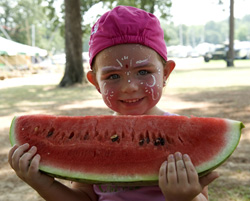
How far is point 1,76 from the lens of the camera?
65.1 feet

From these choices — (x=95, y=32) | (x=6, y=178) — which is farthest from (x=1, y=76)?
(x=95, y=32)

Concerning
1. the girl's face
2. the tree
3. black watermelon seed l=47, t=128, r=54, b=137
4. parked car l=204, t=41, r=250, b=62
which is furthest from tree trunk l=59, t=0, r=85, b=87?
parked car l=204, t=41, r=250, b=62

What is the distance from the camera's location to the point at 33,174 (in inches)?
52.9

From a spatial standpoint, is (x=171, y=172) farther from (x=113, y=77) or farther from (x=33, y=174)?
(x=113, y=77)

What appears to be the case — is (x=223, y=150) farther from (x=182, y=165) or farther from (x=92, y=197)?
(x=92, y=197)

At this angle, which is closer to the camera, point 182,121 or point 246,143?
point 182,121

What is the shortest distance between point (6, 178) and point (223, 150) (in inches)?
94.6

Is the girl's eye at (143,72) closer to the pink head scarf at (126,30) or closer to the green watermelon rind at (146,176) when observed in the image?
the pink head scarf at (126,30)

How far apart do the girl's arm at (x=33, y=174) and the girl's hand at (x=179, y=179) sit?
559 mm

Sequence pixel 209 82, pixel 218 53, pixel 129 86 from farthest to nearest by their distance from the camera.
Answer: pixel 218 53 < pixel 209 82 < pixel 129 86

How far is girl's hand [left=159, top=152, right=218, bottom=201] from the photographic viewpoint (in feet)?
3.91

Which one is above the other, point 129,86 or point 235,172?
point 129,86

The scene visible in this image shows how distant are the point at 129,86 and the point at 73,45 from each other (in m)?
11.0

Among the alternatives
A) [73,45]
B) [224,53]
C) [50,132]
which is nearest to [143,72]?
[50,132]
